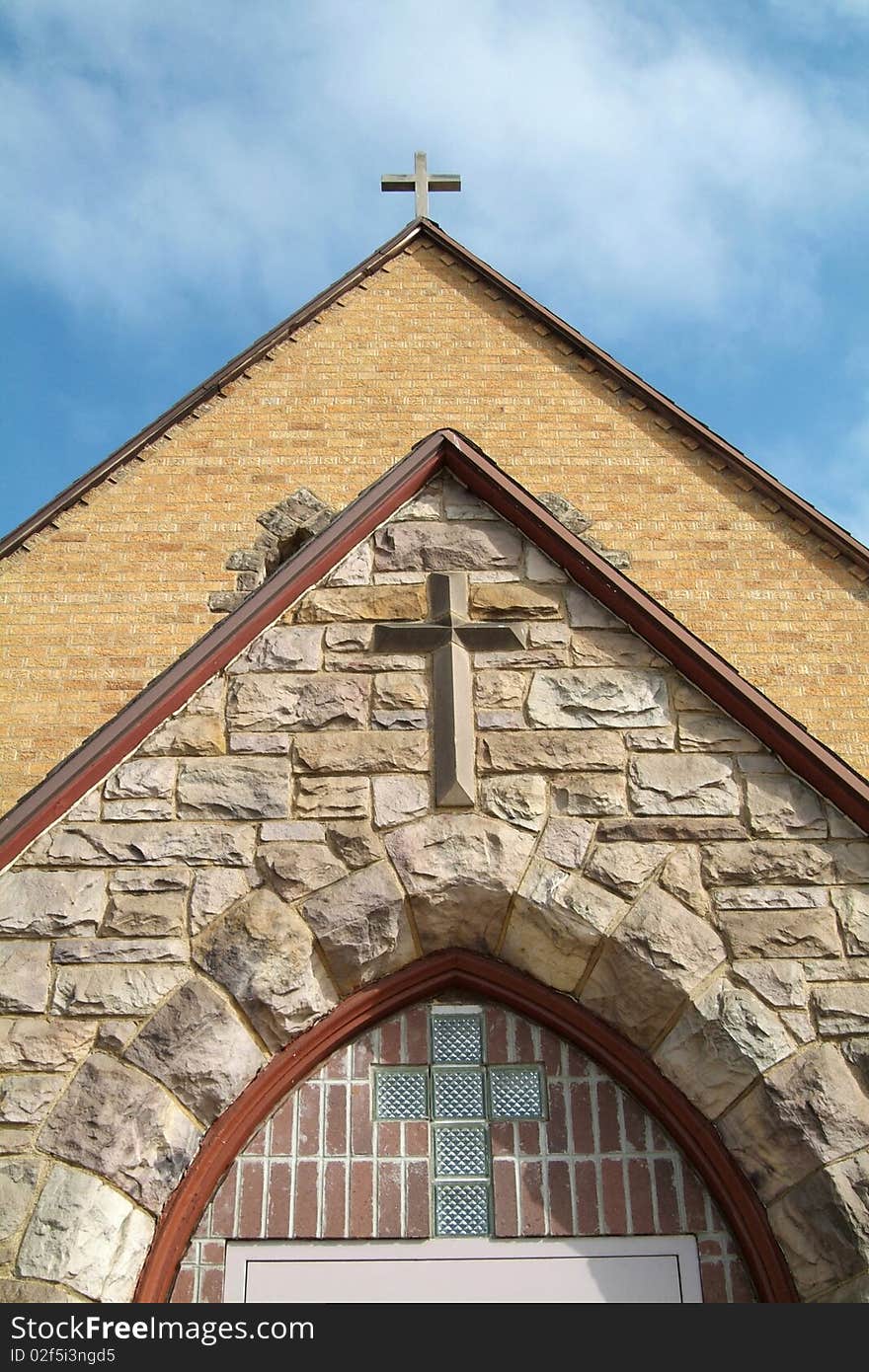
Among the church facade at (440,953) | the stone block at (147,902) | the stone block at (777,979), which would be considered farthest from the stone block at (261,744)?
the stone block at (777,979)

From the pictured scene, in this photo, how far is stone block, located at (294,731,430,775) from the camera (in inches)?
194

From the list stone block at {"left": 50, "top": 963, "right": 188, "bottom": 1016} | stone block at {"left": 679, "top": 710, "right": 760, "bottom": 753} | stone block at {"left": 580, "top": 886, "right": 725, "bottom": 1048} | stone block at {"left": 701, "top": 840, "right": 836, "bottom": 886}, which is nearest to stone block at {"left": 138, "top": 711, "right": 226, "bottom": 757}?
stone block at {"left": 50, "top": 963, "right": 188, "bottom": 1016}

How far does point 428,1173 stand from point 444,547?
7.53ft

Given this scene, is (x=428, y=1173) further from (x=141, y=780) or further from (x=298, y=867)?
(x=141, y=780)

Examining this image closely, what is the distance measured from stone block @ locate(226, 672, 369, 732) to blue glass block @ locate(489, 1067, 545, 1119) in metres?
1.32

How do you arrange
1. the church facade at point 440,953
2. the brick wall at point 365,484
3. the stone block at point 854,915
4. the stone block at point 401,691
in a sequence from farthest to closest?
the brick wall at point 365,484 → the stone block at point 401,691 → the stone block at point 854,915 → the church facade at point 440,953

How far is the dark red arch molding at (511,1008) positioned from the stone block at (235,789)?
2.41 ft

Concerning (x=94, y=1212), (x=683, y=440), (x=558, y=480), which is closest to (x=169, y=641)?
(x=558, y=480)

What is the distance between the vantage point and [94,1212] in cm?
412

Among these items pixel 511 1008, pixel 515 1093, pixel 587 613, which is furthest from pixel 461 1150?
pixel 587 613

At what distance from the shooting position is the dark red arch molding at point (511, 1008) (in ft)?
14.4

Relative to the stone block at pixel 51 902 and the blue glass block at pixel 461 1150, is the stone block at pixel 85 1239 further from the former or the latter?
the blue glass block at pixel 461 1150

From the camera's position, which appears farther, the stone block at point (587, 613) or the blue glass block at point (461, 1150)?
the stone block at point (587, 613)

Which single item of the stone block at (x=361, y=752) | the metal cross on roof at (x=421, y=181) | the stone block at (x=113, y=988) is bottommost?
the stone block at (x=113, y=988)
